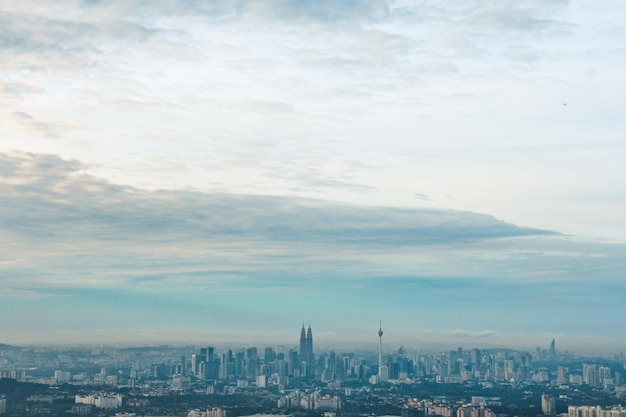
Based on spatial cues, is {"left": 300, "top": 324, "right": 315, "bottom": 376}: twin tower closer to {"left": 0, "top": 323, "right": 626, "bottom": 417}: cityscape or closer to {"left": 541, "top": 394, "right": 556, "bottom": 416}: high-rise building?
{"left": 0, "top": 323, "right": 626, "bottom": 417}: cityscape

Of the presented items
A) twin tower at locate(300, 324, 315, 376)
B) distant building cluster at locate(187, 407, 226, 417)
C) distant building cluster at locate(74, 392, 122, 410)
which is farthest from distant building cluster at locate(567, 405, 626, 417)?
twin tower at locate(300, 324, 315, 376)

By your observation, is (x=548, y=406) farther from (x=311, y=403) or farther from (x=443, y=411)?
(x=311, y=403)

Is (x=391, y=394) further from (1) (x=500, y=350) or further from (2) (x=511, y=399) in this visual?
(1) (x=500, y=350)

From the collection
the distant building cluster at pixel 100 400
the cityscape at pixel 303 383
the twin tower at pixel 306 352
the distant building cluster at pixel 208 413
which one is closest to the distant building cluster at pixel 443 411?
the cityscape at pixel 303 383

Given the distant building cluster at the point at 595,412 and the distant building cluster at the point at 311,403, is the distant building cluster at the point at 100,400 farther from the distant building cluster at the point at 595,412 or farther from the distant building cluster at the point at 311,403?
the distant building cluster at the point at 595,412

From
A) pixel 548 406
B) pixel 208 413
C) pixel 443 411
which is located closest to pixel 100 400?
pixel 208 413

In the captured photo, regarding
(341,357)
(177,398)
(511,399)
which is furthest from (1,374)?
(341,357)
